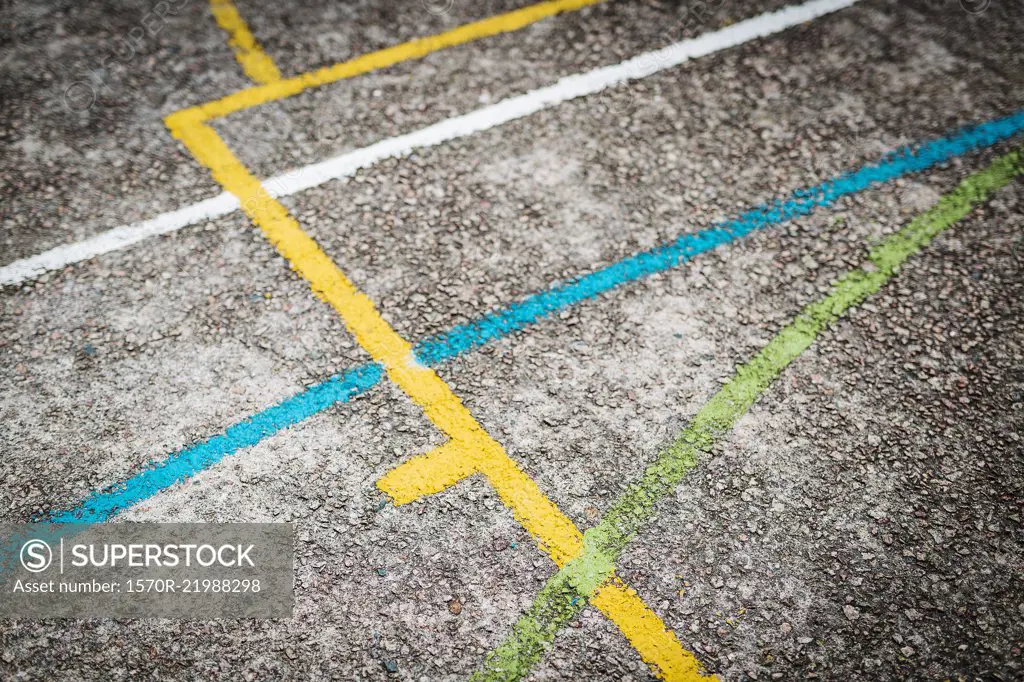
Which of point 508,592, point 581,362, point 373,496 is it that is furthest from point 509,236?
point 508,592

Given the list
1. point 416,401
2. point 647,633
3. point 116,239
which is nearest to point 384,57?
point 116,239

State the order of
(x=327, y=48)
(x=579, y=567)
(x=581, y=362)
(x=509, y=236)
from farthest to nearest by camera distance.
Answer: (x=327, y=48), (x=509, y=236), (x=581, y=362), (x=579, y=567)

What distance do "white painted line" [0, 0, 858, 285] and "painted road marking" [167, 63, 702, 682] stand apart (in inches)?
10.0

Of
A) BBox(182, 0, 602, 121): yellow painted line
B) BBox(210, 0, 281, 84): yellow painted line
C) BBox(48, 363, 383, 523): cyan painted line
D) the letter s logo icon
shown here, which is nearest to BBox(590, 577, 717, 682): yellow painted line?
BBox(48, 363, 383, 523): cyan painted line

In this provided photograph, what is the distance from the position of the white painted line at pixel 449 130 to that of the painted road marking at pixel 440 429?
0.84 ft

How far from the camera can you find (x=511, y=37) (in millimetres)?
4895

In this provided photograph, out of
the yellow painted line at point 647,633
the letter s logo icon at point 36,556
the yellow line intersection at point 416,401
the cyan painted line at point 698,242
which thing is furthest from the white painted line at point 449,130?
the yellow painted line at point 647,633

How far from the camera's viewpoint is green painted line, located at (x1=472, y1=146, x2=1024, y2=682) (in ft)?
9.40

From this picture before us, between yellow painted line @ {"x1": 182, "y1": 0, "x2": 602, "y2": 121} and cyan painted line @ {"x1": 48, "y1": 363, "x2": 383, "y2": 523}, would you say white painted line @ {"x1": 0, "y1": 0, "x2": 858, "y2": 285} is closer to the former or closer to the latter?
yellow painted line @ {"x1": 182, "y1": 0, "x2": 602, "y2": 121}

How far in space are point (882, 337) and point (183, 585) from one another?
12.3ft

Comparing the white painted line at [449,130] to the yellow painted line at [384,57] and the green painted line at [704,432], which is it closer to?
the yellow painted line at [384,57]

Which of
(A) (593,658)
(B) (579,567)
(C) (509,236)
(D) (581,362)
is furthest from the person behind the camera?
(C) (509,236)

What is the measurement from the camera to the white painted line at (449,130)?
3.78m

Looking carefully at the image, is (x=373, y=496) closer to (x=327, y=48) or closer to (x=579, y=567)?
(x=579, y=567)
